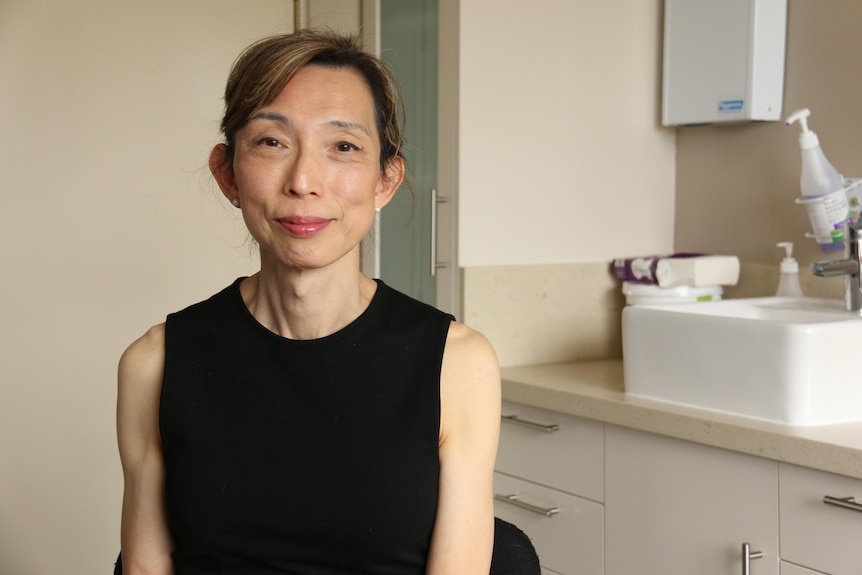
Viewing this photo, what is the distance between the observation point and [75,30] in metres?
2.14

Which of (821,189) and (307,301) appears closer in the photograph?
(307,301)

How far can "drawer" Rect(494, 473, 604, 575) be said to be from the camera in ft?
6.34

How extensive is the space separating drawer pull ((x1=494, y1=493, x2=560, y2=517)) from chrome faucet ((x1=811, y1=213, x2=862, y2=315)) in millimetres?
702

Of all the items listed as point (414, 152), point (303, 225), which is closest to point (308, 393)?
A: point (303, 225)

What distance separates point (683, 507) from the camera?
68.3 inches

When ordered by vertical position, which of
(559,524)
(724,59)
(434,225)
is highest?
(724,59)

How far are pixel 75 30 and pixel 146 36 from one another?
162 mm

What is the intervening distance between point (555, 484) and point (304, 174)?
1150 mm

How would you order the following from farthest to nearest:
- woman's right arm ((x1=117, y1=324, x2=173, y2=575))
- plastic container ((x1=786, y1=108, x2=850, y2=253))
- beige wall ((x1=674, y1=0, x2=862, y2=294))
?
beige wall ((x1=674, y1=0, x2=862, y2=294)) < plastic container ((x1=786, y1=108, x2=850, y2=253)) < woman's right arm ((x1=117, y1=324, x2=173, y2=575))

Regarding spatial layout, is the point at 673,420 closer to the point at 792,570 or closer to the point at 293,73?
the point at 792,570

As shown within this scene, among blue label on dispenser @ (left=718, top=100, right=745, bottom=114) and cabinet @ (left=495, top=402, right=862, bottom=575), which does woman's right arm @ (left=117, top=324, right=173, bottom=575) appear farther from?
blue label on dispenser @ (left=718, top=100, right=745, bottom=114)

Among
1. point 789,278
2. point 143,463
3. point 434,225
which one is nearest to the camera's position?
point 143,463

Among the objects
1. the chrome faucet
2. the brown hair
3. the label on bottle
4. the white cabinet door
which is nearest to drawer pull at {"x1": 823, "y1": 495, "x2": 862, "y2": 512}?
the white cabinet door

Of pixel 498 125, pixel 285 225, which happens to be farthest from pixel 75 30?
pixel 285 225
